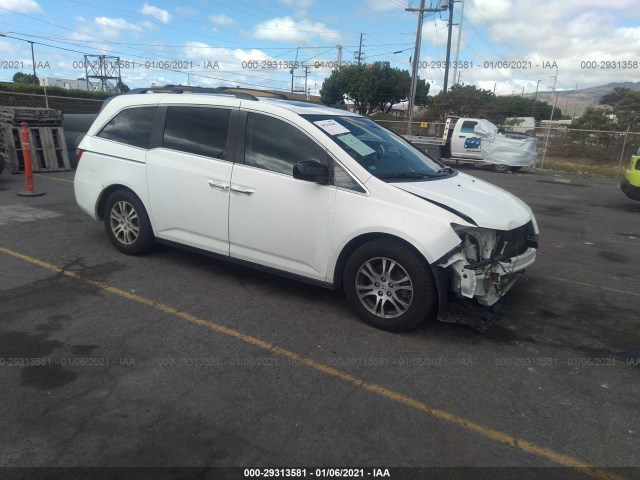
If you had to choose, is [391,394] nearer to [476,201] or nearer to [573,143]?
[476,201]

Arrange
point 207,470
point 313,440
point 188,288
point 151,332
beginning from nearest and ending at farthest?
point 207,470 → point 313,440 → point 151,332 → point 188,288

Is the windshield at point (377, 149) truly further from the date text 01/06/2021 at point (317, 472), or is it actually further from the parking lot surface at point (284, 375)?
the date text 01/06/2021 at point (317, 472)

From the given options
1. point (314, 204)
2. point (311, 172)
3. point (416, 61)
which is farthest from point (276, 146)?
point (416, 61)

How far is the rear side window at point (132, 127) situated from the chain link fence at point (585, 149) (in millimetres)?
19635

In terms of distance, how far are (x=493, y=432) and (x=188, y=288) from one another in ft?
10.2

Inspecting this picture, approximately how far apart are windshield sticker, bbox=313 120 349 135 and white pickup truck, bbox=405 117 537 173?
48.2ft

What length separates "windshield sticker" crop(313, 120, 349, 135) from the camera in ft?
14.2

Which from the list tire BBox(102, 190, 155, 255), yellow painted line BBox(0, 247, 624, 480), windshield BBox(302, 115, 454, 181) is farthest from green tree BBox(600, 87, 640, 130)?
yellow painted line BBox(0, 247, 624, 480)

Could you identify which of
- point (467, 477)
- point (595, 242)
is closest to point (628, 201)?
point (595, 242)

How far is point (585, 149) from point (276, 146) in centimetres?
2173

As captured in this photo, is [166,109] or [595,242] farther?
[595,242]

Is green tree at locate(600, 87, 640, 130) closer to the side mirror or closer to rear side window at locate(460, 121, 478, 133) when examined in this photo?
rear side window at locate(460, 121, 478, 133)

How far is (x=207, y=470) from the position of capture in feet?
7.89

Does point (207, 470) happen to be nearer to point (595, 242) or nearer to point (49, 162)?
point (595, 242)
